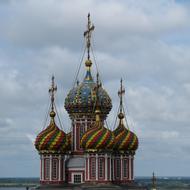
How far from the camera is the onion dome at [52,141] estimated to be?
47.5 m

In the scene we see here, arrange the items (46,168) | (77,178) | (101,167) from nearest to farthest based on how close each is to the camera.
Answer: (101,167) → (77,178) → (46,168)

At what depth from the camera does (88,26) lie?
4950 centimetres

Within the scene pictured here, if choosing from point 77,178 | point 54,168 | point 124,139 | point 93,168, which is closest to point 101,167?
point 93,168

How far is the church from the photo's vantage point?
151ft

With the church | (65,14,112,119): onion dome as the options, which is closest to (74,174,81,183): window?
the church

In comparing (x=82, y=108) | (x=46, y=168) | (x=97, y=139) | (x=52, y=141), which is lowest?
(x=46, y=168)

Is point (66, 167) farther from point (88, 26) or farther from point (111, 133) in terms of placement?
point (88, 26)

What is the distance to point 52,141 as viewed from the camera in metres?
47.6

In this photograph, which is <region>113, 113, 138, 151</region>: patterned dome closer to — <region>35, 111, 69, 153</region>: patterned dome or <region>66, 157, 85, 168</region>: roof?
<region>66, 157, 85, 168</region>: roof

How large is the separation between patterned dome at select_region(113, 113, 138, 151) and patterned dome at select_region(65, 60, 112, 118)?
1.60 meters

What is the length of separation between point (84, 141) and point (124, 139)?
4.16 m

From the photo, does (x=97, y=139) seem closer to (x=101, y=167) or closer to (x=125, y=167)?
(x=101, y=167)

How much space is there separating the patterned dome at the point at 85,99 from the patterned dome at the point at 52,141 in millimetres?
1931

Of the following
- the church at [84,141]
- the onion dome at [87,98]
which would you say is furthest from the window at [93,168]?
the onion dome at [87,98]
